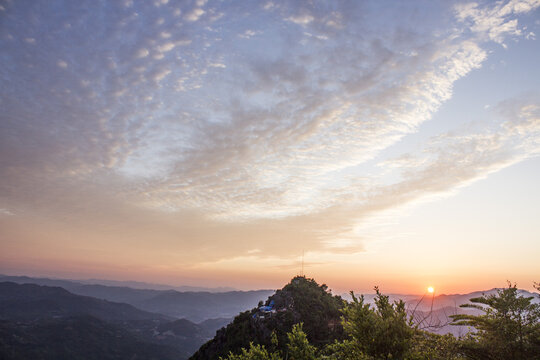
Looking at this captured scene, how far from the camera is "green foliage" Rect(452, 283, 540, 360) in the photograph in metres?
14.1

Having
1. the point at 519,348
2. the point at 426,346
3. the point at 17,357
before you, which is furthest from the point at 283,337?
the point at 17,357

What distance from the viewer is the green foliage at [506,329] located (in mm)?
14070

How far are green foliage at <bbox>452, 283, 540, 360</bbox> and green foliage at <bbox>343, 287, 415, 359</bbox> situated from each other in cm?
393

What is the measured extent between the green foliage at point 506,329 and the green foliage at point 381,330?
3.93 metres

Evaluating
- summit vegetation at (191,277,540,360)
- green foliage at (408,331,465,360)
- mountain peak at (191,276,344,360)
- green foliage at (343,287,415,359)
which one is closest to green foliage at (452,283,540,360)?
summit vegetation at (191,277,540,360)

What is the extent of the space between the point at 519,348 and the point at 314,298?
57987mm

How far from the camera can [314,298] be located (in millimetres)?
68000

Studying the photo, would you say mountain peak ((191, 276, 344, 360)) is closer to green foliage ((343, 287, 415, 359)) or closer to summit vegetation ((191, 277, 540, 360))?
summit vegetation ((191, 277, 540, 360))

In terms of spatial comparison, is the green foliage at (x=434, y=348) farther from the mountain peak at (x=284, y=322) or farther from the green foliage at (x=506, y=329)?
the mountain peak at (x=284, y=322)

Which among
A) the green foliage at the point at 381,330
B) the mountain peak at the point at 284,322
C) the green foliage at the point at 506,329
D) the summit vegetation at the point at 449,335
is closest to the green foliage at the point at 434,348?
the summit vegetation at the point at 449,335

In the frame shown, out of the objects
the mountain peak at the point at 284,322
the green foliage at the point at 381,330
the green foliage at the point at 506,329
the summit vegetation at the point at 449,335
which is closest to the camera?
the green foliage at the point at 506,329

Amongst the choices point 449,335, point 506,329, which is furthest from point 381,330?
point 506,329

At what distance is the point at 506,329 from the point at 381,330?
668 centimetres

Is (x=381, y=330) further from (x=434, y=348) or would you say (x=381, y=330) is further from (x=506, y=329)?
(x=506, y=329)
